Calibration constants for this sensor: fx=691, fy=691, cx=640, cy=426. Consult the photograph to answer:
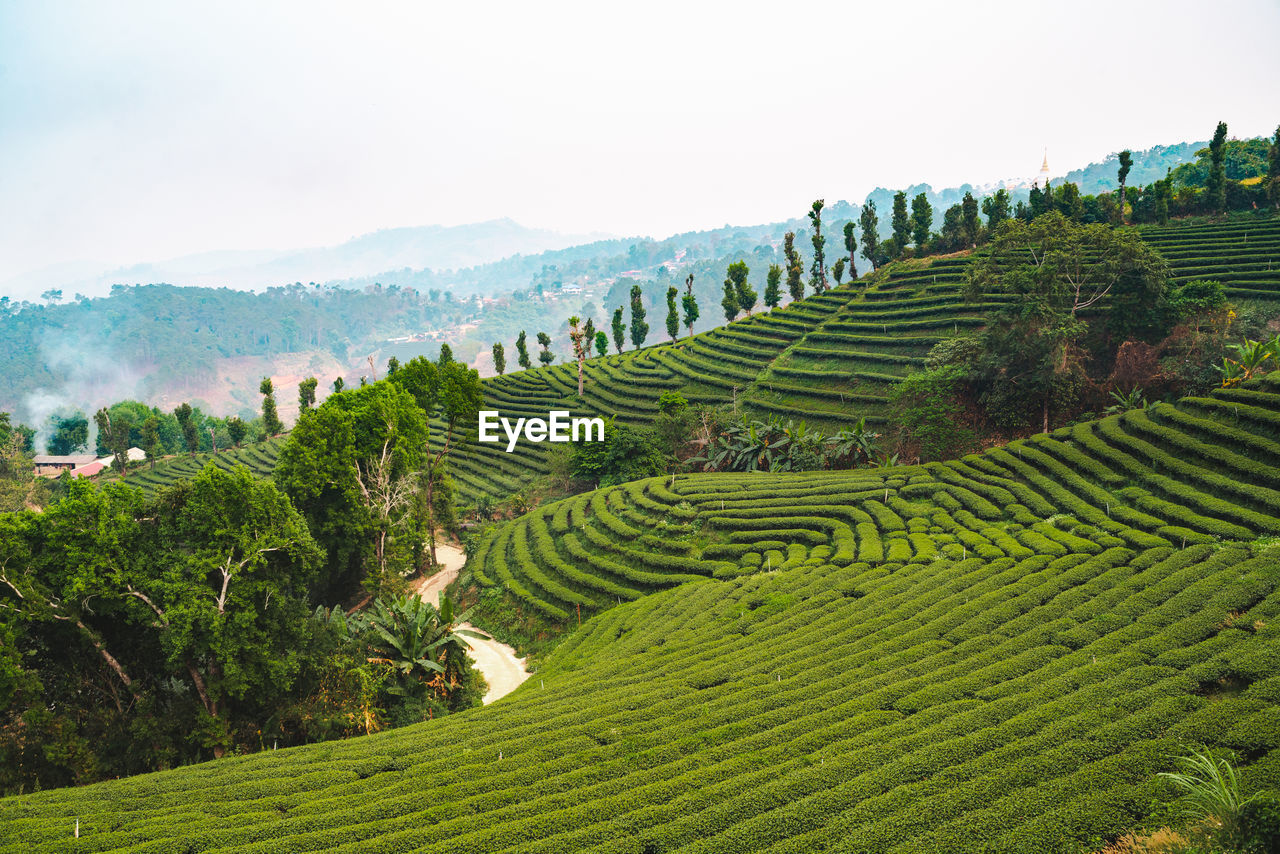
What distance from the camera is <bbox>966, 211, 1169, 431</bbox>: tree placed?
33.5 metres

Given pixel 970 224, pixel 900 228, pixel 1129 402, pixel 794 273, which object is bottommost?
pixel 1129 402

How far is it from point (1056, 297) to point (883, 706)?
1140 inches

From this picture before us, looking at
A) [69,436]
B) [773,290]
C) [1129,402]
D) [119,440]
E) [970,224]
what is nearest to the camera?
[1129,402]

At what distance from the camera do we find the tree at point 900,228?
59.9 meters

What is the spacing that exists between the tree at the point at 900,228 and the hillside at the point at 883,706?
123 feet

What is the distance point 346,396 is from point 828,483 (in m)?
22.8

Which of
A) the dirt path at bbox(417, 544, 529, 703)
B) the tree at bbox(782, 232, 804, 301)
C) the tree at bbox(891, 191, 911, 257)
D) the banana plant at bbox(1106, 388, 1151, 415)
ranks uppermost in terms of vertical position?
the tree at bbox(891, 191, 911, 257)

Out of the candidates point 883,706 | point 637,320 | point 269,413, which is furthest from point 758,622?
point 269,413

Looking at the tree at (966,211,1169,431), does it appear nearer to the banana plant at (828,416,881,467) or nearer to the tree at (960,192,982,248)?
the banana plant at (828,416,881,467)

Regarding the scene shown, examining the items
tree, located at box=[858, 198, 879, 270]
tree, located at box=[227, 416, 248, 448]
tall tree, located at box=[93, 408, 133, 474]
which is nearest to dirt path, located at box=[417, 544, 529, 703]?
tree, located at box=[858, 198, 879, 270]

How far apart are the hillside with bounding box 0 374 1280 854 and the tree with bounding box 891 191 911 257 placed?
123 ft

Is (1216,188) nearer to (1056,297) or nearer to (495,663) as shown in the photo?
(1056,297)

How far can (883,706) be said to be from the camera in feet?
44.2

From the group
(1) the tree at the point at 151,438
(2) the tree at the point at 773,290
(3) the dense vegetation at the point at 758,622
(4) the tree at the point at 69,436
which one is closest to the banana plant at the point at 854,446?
(3) the dense vegetation at the point at 758,622
